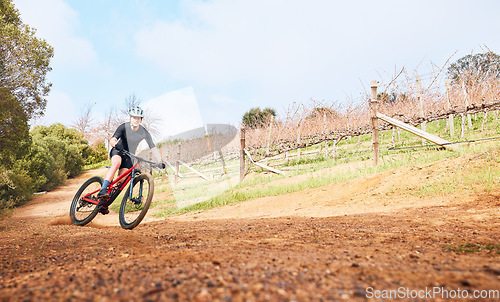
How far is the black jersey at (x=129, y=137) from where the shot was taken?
5738 millimetres

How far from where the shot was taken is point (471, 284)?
1.64 m

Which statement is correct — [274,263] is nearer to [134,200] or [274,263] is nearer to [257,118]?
[134,200]

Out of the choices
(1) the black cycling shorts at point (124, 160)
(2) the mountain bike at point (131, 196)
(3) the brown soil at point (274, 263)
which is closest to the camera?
(3) the brown soil at point (274, 263)

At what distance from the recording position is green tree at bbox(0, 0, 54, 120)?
12320 mm

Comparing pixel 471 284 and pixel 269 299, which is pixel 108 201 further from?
pixel 471 284

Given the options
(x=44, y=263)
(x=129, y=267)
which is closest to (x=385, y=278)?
(x=129, y=267)

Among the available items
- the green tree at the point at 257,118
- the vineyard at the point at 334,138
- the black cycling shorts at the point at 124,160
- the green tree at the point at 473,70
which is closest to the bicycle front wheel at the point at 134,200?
the black cycling shorts at the point at 124,160

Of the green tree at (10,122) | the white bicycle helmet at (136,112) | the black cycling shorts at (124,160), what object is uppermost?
the green tree at (10,122)

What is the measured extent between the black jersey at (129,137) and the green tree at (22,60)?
9.35 m

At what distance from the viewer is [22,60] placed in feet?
43.3

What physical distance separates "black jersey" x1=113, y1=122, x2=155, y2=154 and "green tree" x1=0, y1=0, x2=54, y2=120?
9352mm

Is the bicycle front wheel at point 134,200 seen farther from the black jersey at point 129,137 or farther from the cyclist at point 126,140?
the black jersey at point 129,137

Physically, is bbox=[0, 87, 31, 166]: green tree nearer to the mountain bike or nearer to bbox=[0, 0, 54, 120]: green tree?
bbox=[0, 0, 54, 120]: green tree

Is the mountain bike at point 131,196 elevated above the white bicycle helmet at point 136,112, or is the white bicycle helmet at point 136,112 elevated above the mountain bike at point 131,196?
the white bicycle helmet at point 136,112
